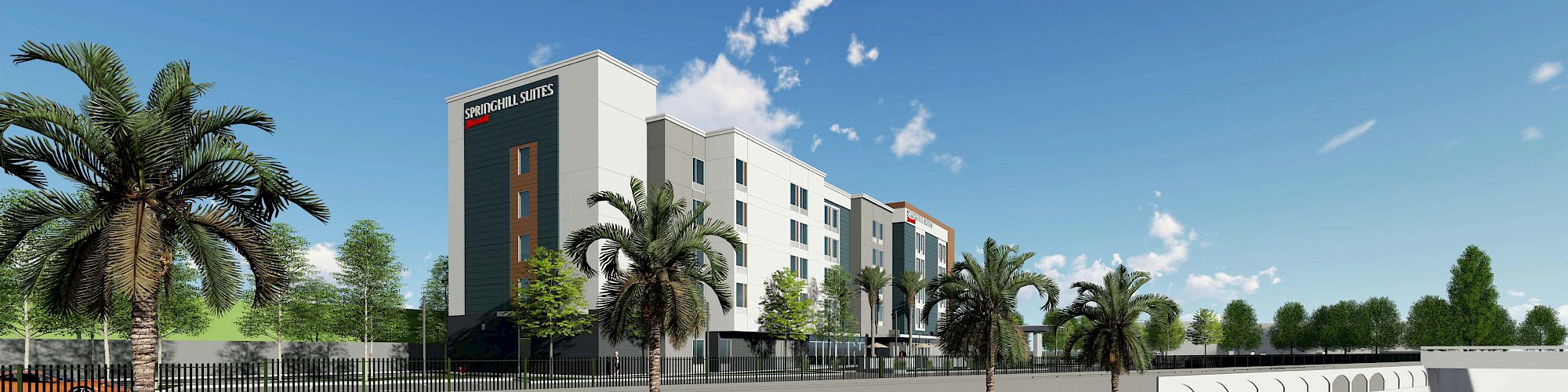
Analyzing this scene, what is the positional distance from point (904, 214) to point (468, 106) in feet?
165

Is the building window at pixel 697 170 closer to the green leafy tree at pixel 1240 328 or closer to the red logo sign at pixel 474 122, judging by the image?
the red logo sign at pixel 474 122

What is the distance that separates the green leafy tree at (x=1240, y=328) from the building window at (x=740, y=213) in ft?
319

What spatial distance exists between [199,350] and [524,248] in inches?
1111

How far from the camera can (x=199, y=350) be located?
225 ft

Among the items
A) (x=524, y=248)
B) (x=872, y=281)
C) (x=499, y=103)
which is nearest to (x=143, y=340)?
(x=524, y=248)

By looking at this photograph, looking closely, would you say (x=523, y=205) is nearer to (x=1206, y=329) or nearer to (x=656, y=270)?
(x=656, y=270)

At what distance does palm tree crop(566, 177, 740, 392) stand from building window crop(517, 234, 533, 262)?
32003 mm

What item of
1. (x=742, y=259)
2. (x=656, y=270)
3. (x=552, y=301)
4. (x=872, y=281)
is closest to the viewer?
(x=656, y=270)

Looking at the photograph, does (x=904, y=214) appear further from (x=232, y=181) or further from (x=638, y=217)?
(x=232, y=181)

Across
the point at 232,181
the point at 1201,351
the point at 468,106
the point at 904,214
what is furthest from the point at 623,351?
the point at 1201,351

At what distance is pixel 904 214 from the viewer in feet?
328

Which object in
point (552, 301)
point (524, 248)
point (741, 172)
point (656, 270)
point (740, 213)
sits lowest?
point (552, 301)

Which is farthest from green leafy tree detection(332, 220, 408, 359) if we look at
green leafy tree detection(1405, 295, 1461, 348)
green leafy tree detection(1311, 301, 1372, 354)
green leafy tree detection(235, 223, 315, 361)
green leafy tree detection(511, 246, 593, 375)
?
green leafy tree detection(1311, 301, 1372, 354)

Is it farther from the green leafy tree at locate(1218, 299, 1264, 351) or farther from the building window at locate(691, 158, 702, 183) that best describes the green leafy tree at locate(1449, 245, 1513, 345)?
the building window at locate(691, 158, 702, 183)
